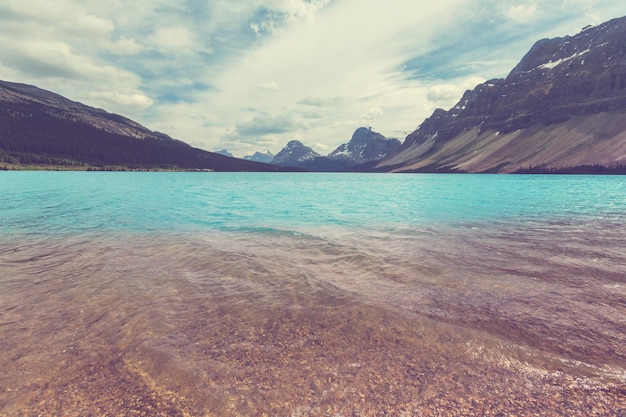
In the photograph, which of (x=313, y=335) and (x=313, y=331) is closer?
(x=313, y=335)

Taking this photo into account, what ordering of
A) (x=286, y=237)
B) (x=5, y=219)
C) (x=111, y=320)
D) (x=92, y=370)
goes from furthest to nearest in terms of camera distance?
(x=5, y=219), (x=286, y=237), (x=111, y=320), (x=92, y=370)

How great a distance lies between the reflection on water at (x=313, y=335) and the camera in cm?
526

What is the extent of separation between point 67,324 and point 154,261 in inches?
257

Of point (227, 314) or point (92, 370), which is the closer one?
point (92, 370)

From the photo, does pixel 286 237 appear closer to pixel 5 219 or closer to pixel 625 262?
pixel 625 262

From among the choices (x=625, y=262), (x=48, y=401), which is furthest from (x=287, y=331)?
(x=625, y=262)

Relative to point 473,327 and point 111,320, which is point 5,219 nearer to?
point 111,320

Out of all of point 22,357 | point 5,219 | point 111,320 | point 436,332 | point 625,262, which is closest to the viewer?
point 22,357

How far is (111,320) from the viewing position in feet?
27.1

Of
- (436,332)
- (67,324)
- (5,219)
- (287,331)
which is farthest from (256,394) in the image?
(5,219)

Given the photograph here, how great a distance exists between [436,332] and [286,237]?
13.6 metres

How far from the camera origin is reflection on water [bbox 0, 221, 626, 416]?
207 inches

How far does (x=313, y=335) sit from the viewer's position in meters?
7.54

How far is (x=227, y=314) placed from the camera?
28.6 ft
